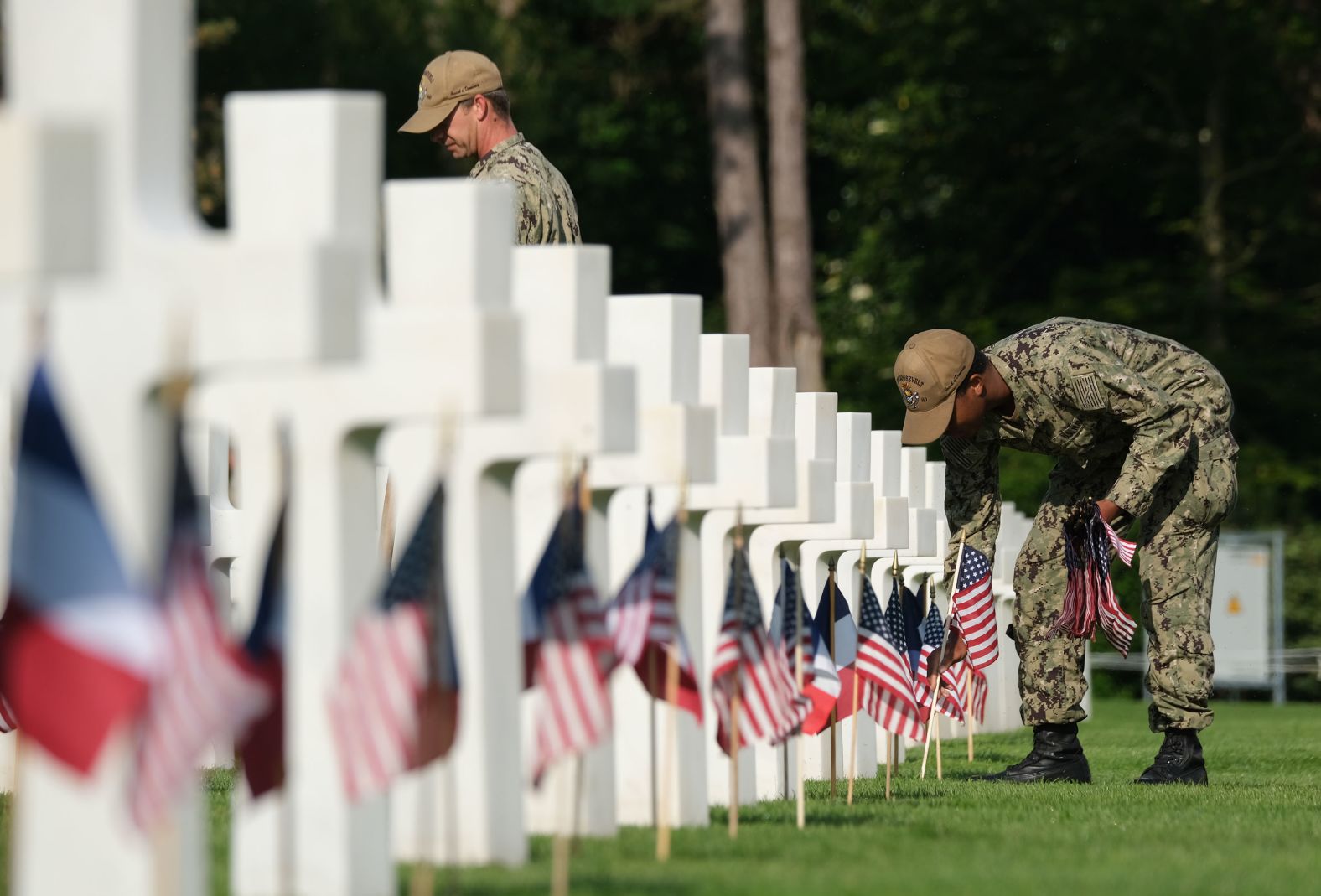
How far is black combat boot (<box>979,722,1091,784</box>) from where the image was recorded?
11.3m

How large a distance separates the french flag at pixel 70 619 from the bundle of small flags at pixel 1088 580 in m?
7.03

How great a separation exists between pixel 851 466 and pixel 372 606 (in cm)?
597

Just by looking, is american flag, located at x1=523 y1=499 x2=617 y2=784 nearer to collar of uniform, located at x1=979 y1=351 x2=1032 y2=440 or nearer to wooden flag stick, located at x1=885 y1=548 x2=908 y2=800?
wooden flag stick, located at x1=885 y1=548 x2=908 y2=800

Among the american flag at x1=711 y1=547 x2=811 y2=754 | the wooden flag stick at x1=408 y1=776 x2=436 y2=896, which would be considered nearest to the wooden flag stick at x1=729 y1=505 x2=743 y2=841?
the american flag at x1=711 y1=547 x2=811 y2=754

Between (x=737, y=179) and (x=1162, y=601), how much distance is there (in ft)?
58.7

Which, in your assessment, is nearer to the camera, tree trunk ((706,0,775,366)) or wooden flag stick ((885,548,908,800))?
wooden flag stick ((885,548,908,800))

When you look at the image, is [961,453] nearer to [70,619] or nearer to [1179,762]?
[1179,762]

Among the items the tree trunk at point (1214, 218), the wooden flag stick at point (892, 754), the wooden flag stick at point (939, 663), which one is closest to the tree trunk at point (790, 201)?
the tree trunk at point (1214, 218)

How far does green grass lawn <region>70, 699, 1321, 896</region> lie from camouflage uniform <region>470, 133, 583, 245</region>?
2219 millimetres

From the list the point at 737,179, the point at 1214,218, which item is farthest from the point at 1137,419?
the point at 1214,218

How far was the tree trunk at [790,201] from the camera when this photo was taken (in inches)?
1079

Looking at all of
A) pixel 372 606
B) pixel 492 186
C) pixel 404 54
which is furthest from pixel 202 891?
pixel 404 54

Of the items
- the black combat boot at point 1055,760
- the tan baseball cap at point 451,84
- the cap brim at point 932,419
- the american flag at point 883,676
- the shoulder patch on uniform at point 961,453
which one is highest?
the tan baseball cap at point 451,84

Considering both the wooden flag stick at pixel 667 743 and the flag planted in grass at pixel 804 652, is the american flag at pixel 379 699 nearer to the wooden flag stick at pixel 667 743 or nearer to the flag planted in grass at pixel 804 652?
the wooden flag stick at pixel 667 743
